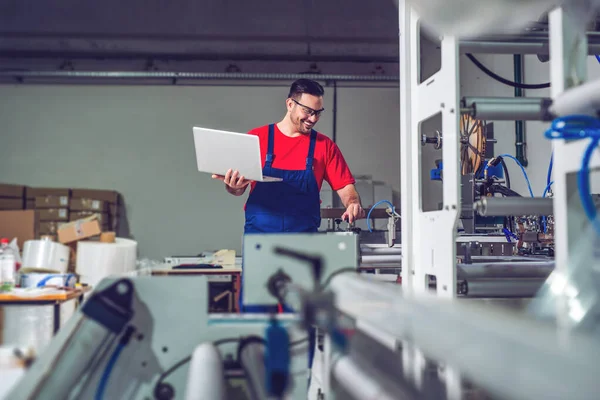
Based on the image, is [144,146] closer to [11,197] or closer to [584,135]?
[11,197]

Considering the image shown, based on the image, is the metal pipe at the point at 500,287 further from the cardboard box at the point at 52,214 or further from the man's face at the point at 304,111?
the cardboard box at the point at 52,214

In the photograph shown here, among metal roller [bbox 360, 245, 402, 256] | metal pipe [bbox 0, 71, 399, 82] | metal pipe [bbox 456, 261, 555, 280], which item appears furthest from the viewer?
metal pipe [bbox 0, 71, 399, 82]

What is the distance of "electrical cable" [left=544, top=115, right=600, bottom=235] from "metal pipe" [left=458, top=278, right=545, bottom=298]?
572mm

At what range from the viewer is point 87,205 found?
→ 5.07 metres

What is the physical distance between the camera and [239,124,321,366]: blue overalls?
7.18 feet

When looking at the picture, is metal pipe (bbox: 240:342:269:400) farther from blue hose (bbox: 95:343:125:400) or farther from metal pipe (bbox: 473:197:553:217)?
metal pipe (bbox: 473:197:553:217)

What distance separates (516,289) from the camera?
144cm

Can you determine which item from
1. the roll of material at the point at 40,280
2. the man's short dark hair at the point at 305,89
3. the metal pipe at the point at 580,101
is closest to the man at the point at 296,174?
the man's short dark hair at the point at 305,89

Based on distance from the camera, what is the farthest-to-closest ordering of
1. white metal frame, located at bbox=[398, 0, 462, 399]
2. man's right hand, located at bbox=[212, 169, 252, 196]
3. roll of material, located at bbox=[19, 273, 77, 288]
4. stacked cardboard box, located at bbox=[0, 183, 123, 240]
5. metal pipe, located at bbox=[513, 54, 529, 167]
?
stacked cardboard box, located at bbox=[0, 183, 123, 240] < metal pipe, located at bbox=[513, 54, 529, 167] < roll of material, located at bbox=[19, 273, 77, 288] < man's right hand, located at bbox=[212, 169, 252, 196] < white metal frame, located at bbox=[398, 0, 462, 399]

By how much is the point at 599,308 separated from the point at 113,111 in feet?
18.8

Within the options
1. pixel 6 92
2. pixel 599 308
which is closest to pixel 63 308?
pixel 599 308

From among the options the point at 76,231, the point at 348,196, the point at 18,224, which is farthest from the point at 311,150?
the point at 18,224

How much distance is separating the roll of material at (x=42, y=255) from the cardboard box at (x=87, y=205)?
212 centimetres

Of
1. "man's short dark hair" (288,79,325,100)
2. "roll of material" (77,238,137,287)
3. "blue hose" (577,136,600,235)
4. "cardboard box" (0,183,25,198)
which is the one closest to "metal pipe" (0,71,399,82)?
"cardboard box" (0,183,25,198)
